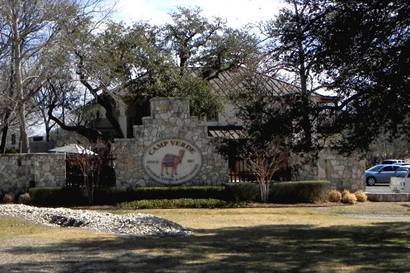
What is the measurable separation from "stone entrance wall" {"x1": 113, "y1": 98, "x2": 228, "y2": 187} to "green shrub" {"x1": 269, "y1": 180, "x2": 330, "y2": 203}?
259cm

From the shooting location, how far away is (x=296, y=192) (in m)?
29.6

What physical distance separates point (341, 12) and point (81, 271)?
7.18 m

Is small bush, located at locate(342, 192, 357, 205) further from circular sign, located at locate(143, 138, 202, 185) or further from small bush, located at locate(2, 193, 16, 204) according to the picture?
small bush, located at locate(2, 193, 16, 204)

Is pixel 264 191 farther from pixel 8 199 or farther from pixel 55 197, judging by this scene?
pixel 8 199

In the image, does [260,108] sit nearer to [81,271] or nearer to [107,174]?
[81,271]

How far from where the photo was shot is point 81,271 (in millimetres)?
10398

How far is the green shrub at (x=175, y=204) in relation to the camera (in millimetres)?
27413

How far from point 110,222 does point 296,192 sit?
1302 cm

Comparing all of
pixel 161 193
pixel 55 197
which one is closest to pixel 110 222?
pixel 161 193

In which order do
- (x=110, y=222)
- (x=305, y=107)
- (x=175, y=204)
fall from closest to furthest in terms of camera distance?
(x=305, y=107)
(x=110, y=222)
(x=175, y=204)

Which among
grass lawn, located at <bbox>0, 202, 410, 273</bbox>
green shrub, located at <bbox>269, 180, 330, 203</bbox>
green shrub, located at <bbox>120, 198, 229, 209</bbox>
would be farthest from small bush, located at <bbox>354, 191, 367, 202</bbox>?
grass lawn, located at <bbox>0, 202, 410, 273</bbox>

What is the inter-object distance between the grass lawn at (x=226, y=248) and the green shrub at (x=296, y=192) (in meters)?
7.56

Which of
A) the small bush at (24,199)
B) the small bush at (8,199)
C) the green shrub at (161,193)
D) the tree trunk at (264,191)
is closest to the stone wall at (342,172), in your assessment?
the tree trunk at (264,191)

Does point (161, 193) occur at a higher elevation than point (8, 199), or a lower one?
higher
